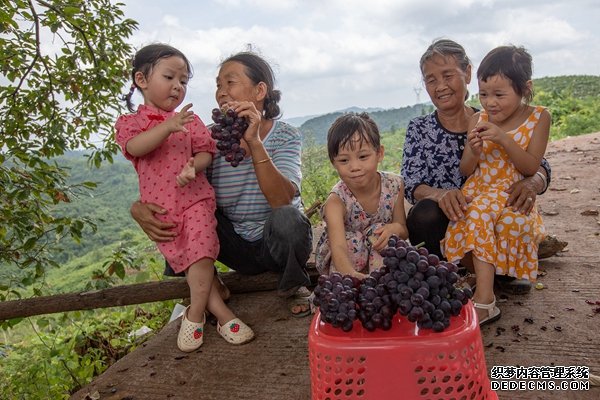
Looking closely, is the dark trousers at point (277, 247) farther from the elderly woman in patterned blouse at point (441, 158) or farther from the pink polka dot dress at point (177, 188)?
the elderly woman in patterned blouse at point (441, 158)

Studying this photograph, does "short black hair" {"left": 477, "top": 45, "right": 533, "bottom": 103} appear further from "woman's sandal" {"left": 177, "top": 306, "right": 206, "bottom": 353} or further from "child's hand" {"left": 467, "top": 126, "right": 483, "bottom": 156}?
"woman's sandal" {"left": 177, "top": 306, "right": 206, "bottom": 353}

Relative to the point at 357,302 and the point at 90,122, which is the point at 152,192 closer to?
the point at 357,302

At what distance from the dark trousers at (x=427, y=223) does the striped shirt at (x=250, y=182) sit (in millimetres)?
664

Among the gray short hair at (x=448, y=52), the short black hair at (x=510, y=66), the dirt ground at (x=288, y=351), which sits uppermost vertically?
the gray short hair at (x=448, y=52)

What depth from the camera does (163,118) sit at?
101 inches

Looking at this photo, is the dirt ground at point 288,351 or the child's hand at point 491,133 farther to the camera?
the child's hand at point 491,133

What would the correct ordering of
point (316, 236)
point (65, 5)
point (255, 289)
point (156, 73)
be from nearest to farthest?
1. point (156, 73)
2. point (255, 289)
3. point (65, 5)
4. point (316, 236)

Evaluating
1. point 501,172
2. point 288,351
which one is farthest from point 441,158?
point 288,351

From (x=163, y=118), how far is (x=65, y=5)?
1.66 metres

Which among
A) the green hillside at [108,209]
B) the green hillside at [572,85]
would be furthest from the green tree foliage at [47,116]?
the green hillside at [572,85]

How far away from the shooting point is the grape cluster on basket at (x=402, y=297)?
1.51 meters

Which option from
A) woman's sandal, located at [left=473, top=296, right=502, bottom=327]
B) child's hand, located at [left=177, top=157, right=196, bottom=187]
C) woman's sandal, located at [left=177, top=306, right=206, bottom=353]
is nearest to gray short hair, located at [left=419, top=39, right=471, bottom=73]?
woman's sandal, located at [left=473, top=296, right=502, bottom=327]

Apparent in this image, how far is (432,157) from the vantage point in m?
2.88

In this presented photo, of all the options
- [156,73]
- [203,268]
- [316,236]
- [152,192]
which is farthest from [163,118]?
[316,236]
